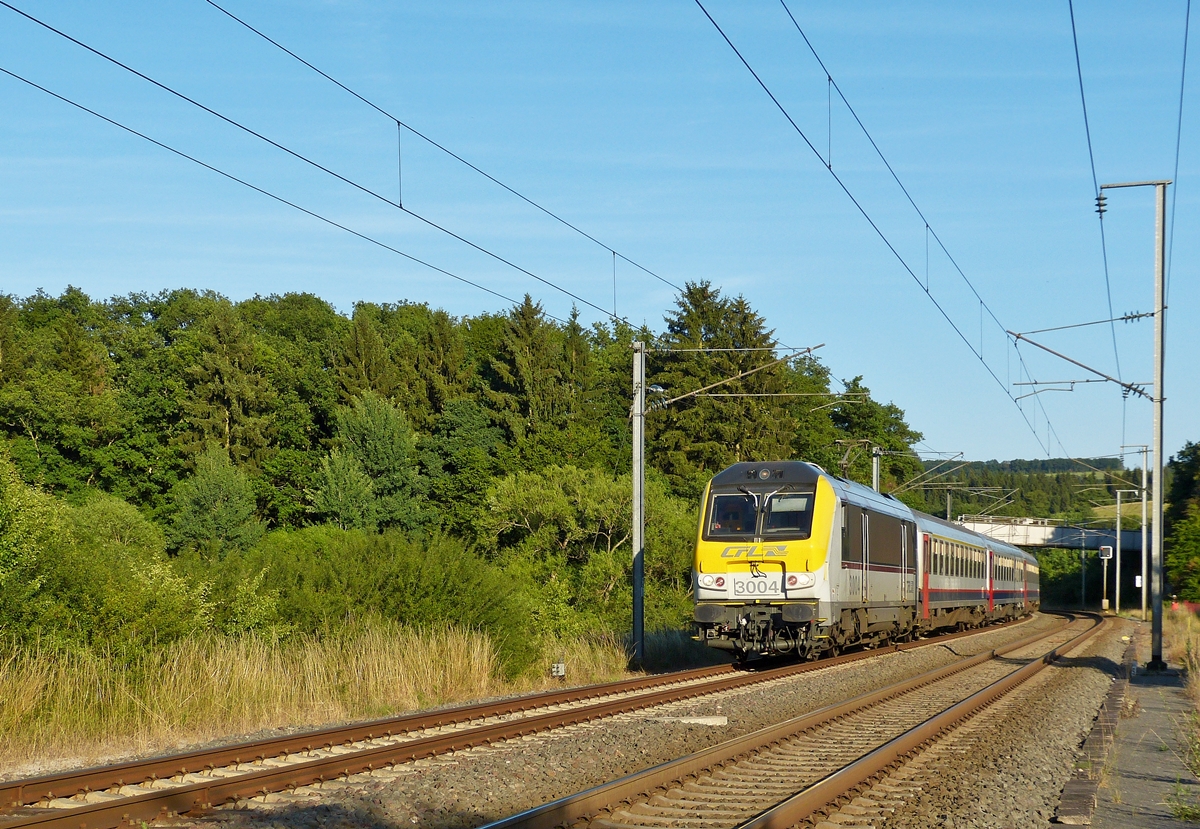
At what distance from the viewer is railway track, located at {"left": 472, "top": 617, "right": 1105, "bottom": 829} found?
319 inches

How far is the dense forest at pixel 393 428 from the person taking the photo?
163 ft

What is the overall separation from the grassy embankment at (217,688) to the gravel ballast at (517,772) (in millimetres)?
2861

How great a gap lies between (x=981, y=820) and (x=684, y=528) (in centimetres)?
3650

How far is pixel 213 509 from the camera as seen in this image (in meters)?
60.6

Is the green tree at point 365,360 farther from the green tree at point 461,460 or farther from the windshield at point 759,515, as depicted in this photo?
the windshield at point 759,515

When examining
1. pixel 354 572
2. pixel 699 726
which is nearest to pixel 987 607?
pixel 354 572

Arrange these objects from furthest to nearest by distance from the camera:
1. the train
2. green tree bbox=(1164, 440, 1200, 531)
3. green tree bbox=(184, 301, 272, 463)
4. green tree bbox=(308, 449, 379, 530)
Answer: green tree bbox=(1164, 440, 1200, 531) < green tree bbox=(184, 301, 272, 463) < green tree bbox=(308, 449, 379, 530) < the train

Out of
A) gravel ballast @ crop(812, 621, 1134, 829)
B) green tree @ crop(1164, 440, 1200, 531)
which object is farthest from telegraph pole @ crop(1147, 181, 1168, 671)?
green tree @ crop(1164, 440, 1200, 531)

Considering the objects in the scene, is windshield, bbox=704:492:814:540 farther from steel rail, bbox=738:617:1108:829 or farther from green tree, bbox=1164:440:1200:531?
green tree, bbox=1164:440:1200:531

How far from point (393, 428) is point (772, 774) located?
58.7 m

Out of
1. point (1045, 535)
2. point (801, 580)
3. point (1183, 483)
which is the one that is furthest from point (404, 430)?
point (1183, 483)

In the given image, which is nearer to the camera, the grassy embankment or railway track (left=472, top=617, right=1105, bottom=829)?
railway track (left=472, top=617, right=1105, bottom=829)

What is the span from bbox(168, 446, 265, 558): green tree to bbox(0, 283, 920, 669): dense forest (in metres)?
0.11

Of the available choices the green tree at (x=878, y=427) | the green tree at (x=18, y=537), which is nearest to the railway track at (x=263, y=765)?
the green tree at (x=18, y=537)
